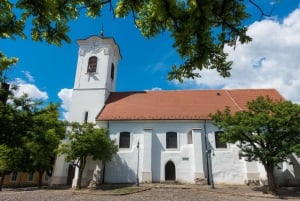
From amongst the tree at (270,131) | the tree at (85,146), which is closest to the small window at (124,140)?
the tree at (85,146)

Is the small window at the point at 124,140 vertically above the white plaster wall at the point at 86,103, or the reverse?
the white plaster wall at the point at 86,103

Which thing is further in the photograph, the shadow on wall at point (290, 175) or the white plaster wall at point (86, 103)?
the white plaster wall at point (86, 103)

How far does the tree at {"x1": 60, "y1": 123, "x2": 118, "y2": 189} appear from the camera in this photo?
20.3 meters

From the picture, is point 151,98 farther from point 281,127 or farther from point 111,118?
point 281,127

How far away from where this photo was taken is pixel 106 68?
30.0 metres

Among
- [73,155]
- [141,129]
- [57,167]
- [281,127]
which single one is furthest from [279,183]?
[57,167]

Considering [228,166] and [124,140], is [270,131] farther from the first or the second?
[124,140]

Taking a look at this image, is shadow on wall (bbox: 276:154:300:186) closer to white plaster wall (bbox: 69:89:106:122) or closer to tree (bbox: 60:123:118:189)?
tree (bbox: 60:123:118:189)

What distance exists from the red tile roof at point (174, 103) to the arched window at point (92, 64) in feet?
12.1

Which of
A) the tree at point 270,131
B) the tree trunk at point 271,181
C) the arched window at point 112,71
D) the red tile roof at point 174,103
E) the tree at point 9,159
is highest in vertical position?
the arched window at point 112,71

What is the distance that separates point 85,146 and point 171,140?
347 inches

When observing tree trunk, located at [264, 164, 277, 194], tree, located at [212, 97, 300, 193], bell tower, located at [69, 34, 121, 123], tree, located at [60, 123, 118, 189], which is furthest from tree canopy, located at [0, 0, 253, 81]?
bell tower, located at [69, 34, 121, 123]

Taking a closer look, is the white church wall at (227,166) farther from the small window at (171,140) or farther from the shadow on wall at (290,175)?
the small window at (171,140)

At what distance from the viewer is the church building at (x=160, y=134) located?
2311cm
